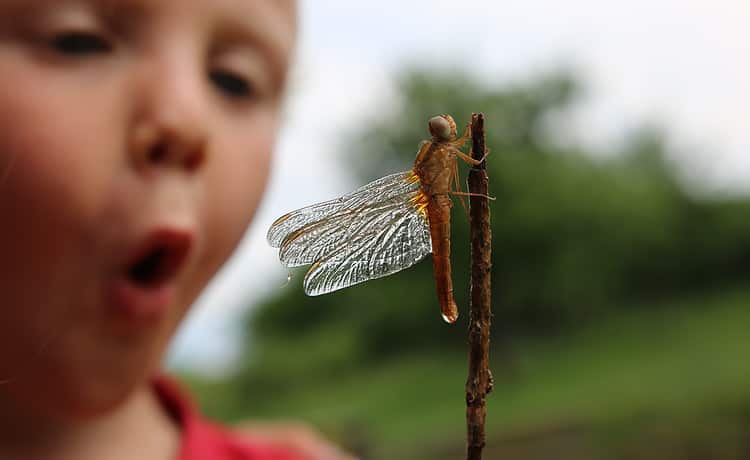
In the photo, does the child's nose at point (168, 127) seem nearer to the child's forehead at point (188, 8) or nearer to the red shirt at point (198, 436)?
the child's forehead at point (188, 8)

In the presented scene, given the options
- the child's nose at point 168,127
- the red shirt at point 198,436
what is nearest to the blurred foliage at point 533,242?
the child's nose at point 168,127

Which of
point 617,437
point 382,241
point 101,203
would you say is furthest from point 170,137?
point 617,437

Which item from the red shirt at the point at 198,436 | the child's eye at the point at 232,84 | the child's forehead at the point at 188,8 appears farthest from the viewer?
the red shirt at the point at 198,436

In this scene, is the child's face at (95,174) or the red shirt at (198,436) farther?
the red shirt at (198,436)

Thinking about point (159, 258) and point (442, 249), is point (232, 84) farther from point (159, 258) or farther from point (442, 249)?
point (442, 249)

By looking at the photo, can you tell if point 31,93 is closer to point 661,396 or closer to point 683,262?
point 661,396

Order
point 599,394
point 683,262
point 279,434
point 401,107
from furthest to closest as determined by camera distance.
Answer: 1. point 683,262
2. point 599,394
3. point 279,434
4. point 401,107
